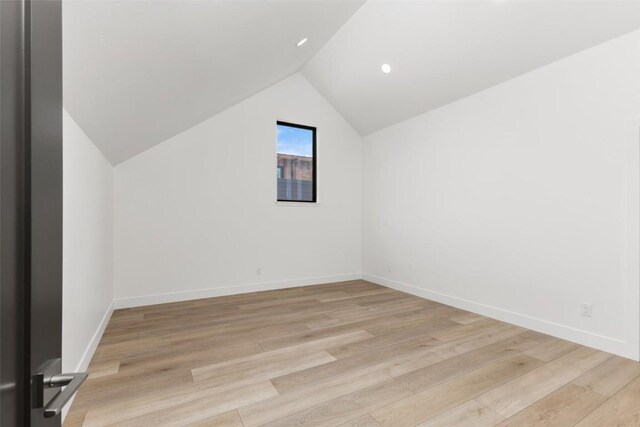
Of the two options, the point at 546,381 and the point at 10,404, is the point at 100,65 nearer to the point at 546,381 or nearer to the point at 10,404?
the point at 10,404

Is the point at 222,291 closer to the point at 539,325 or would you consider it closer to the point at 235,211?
the point at 235,211

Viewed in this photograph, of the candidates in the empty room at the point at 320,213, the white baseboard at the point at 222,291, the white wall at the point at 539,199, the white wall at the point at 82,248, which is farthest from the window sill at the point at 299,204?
the white wall at the point at 82,248

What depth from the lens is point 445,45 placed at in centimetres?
Result: 326

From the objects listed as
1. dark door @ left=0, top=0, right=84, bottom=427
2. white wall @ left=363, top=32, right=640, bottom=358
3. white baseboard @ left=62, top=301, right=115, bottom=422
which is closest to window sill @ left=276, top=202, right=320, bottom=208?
white wall @ left=363, top=32, right=640, bottom=358

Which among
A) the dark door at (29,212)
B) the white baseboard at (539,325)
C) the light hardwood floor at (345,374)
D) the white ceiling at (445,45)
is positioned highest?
the white ceiling at (445,45)

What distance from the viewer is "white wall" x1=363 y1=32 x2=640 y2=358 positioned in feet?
8.20

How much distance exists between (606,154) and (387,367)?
251cm

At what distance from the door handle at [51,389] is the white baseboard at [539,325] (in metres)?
3.49

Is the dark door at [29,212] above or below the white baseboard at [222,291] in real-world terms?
above

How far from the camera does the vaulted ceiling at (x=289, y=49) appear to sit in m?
1.50

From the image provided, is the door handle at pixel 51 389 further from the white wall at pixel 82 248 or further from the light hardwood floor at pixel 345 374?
the white wall at pixel 82 248

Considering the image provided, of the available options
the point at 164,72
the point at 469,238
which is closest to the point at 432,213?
the point at 469,238

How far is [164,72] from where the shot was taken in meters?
2.07

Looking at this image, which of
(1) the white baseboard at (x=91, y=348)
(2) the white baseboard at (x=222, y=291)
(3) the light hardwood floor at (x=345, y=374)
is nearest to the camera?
(3) the light hardwood floor at (x=345, y=374)
